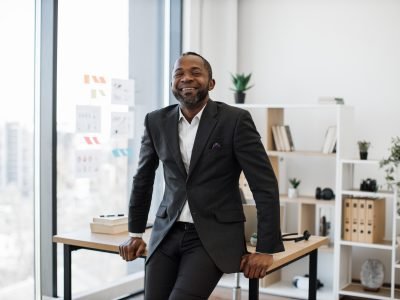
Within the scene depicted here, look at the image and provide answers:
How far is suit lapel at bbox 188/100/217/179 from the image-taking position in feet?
7.83

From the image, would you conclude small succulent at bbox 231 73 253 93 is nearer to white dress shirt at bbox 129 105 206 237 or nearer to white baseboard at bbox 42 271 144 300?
white baseboard at bbox 42 271 144 300

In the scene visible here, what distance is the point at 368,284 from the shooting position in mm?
4762

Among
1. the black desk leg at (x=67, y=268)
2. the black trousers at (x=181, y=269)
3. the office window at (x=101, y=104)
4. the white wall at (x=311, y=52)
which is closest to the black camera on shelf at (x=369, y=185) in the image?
the white wall at (x=311, y=52)

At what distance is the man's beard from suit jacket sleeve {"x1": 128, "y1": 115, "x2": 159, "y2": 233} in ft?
0.78

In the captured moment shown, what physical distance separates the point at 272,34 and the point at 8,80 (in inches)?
98.5

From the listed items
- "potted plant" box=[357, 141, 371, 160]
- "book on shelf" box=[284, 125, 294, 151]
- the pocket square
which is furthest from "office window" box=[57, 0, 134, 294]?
the pocket square

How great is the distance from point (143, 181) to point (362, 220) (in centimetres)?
256

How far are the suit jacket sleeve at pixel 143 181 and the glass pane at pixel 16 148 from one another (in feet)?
5.08

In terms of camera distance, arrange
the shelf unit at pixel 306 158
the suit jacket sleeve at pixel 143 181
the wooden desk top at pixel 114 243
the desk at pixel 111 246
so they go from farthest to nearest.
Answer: the shelf unit at pixel 306 158 < the desk at pixel 111 246 < the wooden desk top at pixel 114 243 < the suit jacket sleeve at pixel 143 181

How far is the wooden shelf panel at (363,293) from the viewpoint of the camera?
4.61m

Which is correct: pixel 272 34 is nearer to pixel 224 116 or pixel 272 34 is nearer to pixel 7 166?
pixel 7 166

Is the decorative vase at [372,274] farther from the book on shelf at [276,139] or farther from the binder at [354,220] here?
the book on shelf at [276,139]

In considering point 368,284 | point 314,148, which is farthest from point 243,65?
point 368,284

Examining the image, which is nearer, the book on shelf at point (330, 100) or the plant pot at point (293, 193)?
the book on shelf at point (330, 100)
